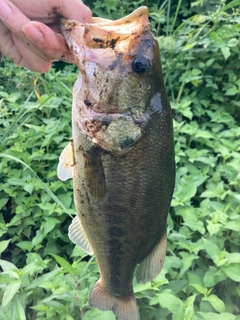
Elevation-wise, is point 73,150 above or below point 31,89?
above

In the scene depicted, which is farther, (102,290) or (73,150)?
(102,290)

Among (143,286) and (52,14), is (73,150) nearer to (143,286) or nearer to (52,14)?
(52,14)

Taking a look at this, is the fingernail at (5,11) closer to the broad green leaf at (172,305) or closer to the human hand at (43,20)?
the human hand at (43,20)

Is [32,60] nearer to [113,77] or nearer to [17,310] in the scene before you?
[113,77]

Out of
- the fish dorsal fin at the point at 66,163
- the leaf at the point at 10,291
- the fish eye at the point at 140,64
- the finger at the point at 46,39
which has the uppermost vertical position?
the finger at the point at 46,39

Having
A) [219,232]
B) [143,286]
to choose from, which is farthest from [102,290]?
[219,232]

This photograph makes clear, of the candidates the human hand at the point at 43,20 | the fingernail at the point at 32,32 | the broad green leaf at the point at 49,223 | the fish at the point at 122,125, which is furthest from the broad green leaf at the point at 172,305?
the fingernail at the point at 32,32

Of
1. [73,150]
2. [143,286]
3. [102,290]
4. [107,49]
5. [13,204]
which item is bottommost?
[13,204]

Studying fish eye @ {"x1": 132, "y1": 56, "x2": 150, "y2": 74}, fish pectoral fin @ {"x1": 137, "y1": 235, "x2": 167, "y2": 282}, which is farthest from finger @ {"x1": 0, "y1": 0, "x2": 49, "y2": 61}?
fish pectoral fin @ {"x1": 137, "y1": 235, "x2": 167, "y2": 282}
